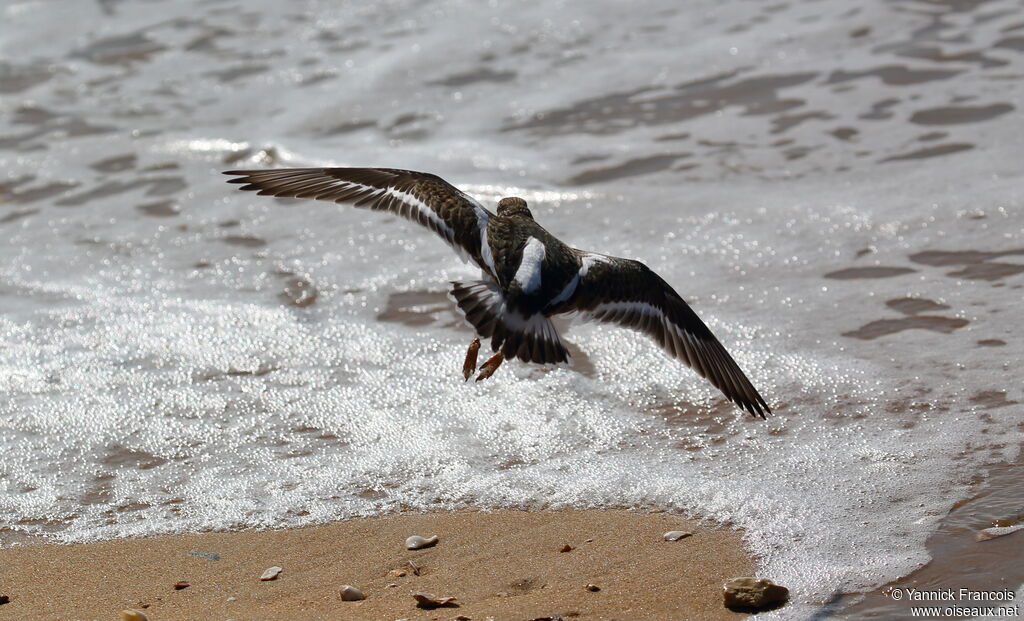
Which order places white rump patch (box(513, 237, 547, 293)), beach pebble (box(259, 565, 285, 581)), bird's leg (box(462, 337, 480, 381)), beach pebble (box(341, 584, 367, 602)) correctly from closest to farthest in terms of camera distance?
beach pebble (box(341, 584, 367, 602)) < beach pebble (box(259, 565, 285, 581)) < white rump patch (box(513, 237, 547, 293)) < bird's leg (box(462, 337, 480, 381))

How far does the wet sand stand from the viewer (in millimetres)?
3031

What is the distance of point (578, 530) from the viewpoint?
3.51 m

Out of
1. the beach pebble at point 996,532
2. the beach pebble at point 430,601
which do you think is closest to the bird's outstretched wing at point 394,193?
the beach pebble at point 430,601

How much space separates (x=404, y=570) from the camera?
10.9ft

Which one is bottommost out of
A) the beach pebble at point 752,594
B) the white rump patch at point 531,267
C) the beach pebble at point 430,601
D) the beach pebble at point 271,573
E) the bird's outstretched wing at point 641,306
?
the beach pebble at point 752,594

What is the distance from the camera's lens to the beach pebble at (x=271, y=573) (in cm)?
330

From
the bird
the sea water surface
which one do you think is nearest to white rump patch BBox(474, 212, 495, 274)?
the bird

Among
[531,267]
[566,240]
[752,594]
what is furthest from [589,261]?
[566,240]

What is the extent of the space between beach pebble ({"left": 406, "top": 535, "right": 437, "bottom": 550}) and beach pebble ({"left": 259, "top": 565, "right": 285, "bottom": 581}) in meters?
0.40

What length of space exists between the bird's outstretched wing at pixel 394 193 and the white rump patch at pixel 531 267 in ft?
1.20

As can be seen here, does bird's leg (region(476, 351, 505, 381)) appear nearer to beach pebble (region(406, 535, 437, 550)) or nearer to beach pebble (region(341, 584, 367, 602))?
beach pebble (region(406, 535, 437, 550))

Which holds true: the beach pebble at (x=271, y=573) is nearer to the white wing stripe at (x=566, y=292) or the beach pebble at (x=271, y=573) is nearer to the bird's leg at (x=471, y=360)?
the bird's leg at (x=471, y=360)

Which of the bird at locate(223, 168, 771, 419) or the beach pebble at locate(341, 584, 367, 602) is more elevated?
the bird at locate(223, 168, 771, 419)

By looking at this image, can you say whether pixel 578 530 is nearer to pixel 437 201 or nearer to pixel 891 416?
pixel 891 416
